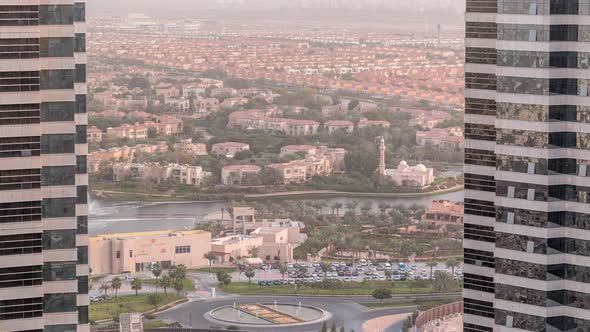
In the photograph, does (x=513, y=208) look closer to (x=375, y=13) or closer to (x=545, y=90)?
(x=545, y=90)

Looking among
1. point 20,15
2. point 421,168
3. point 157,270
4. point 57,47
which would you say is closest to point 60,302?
Result: point 57,47

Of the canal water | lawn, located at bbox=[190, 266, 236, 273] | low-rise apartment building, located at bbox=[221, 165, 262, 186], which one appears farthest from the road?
low-rise apartment building, located at bbox=[221, 165, 262, 186]

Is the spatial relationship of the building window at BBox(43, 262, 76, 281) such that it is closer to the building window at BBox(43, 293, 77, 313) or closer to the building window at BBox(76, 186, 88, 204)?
the building window at BBox(43, 293, 77, 313)

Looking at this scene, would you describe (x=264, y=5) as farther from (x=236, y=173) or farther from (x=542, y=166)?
(x=542, y=166)

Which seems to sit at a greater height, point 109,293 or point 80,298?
point 80,298

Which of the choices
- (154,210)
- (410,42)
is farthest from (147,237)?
(410,42)

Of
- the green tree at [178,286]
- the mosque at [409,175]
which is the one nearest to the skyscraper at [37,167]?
the green tree at [178,286]
